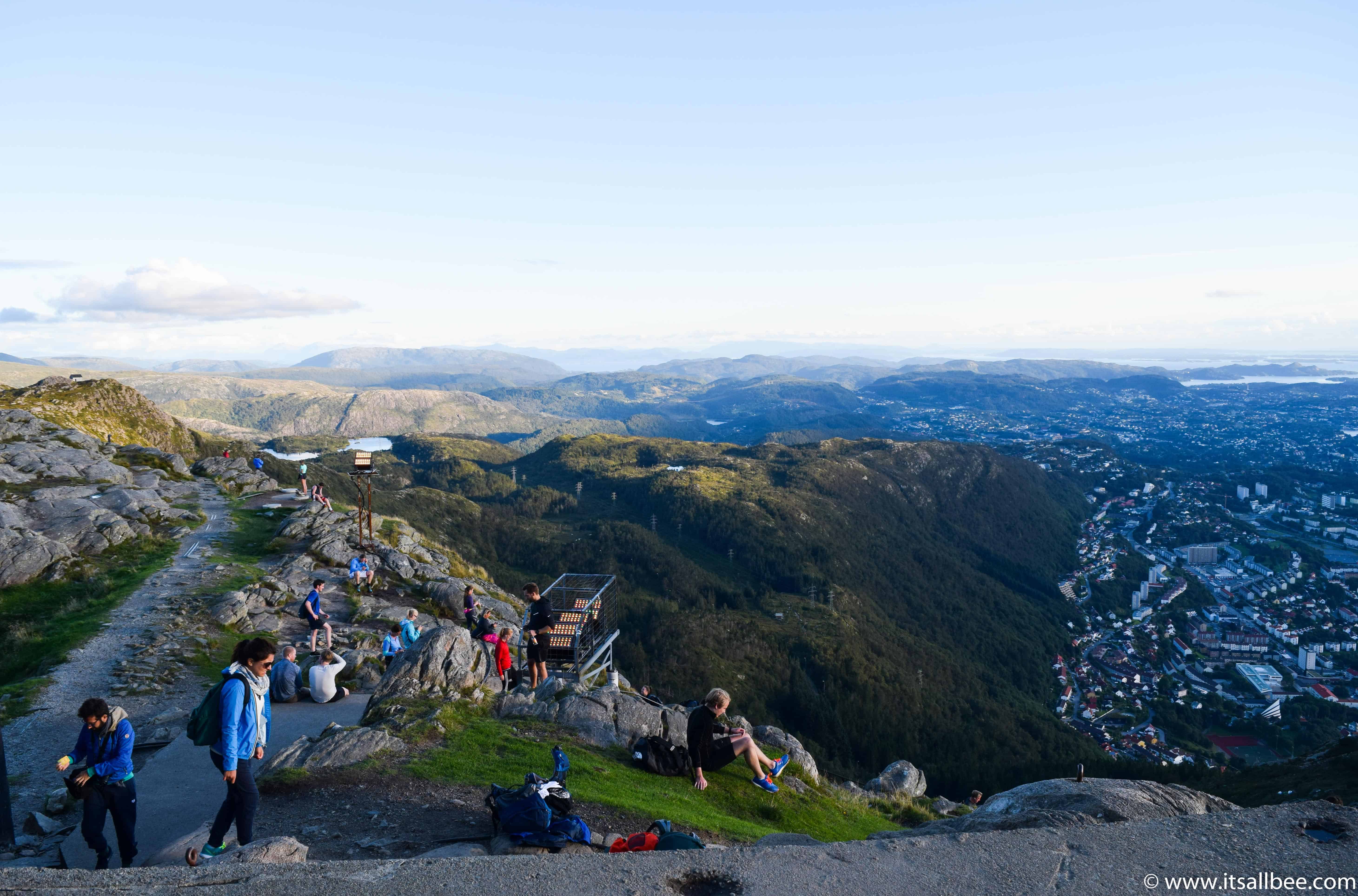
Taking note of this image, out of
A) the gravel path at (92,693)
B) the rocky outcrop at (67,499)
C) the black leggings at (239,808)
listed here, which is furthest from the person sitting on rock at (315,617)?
the black leggings at (239,808)

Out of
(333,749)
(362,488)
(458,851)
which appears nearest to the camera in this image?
(458,851)

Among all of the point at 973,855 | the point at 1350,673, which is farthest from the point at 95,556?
the point at 1350,673

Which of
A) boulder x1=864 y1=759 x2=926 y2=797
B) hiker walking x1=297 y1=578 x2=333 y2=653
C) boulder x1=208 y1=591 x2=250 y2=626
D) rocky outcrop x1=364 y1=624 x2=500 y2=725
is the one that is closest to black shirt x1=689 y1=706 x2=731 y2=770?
rocky outcrop x1=364 y1=624 x2=500 y2=725

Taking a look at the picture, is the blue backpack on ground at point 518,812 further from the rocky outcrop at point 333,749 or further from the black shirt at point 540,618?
the black shirt at point 540,618

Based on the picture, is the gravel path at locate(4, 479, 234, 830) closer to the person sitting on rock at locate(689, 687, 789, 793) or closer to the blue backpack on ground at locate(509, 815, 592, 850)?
the blue backpack on ground at locate(509, 815, 592, 850)

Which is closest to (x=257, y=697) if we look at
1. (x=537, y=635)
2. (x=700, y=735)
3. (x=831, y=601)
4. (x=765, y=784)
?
(x=700, y=735)

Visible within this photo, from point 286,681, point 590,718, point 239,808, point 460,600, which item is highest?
point 239,808

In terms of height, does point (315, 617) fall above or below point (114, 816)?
below

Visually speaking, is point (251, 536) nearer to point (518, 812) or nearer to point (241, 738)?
point (241, 738)
